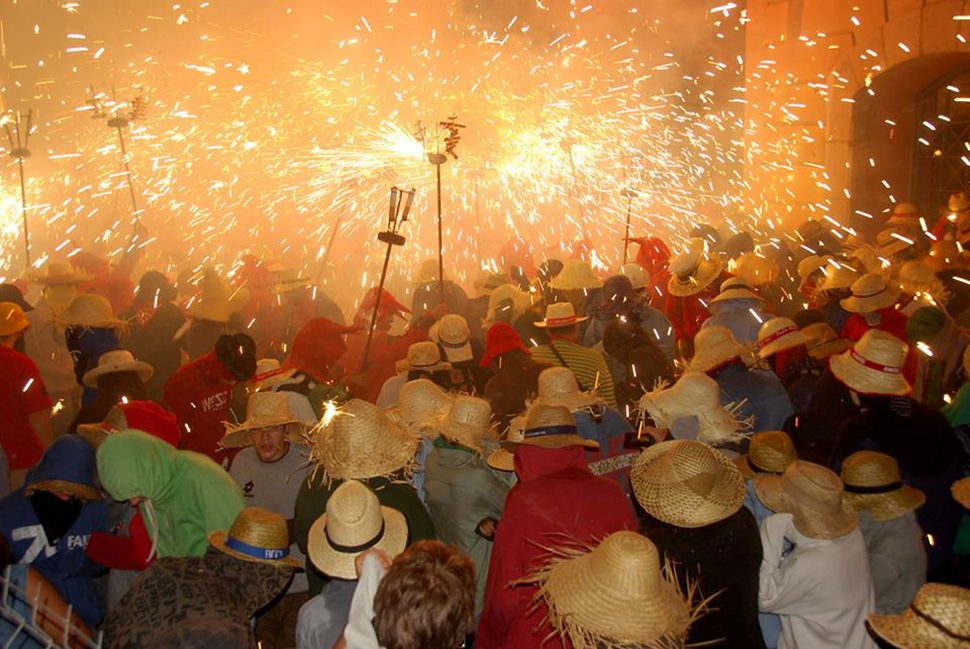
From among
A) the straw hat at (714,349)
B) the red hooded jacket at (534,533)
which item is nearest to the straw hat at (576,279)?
the straw hat at (714,349)

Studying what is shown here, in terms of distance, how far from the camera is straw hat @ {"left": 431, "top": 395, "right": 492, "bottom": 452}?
355cm

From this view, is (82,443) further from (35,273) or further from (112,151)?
(112,151)

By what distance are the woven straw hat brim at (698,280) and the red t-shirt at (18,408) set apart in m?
4.65

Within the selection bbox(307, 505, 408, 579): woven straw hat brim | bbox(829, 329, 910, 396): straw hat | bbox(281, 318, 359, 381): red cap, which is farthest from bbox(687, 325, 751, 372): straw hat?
bbox(281, 318, 359, 381): red cap

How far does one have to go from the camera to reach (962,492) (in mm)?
3182

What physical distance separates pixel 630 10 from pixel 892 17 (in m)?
5.28

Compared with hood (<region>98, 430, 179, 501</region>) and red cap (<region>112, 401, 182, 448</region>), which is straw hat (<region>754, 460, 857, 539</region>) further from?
red cap (<region>112, 401, 182, 448</region>)

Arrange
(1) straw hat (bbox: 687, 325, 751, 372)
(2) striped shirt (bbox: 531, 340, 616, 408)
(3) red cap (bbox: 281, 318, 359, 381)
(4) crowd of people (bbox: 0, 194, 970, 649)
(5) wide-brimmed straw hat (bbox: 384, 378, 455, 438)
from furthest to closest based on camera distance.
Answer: (3) red cap (bbox: 281, 318, 359, 381), (2) striped shirt (bbox: 531, 340, 616, 408), (1) straw hat (bbox: 687, 325, 751, 372), (5) wide-brimmed straw hat (bbox: 384, 378, 455, 438), (4) crowd of people (bbox: 0, 194, 970, 649)

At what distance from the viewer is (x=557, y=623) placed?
233 cm

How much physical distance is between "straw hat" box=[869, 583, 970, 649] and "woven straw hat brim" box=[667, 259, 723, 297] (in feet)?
14.1

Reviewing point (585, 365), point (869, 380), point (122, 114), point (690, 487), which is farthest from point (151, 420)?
point (122, 114)

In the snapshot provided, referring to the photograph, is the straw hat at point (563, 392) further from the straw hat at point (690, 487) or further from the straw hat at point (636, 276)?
the straw hat at point (636, 276)

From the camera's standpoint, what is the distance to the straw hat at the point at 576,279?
6.70m

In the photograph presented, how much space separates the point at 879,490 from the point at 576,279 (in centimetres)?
381
